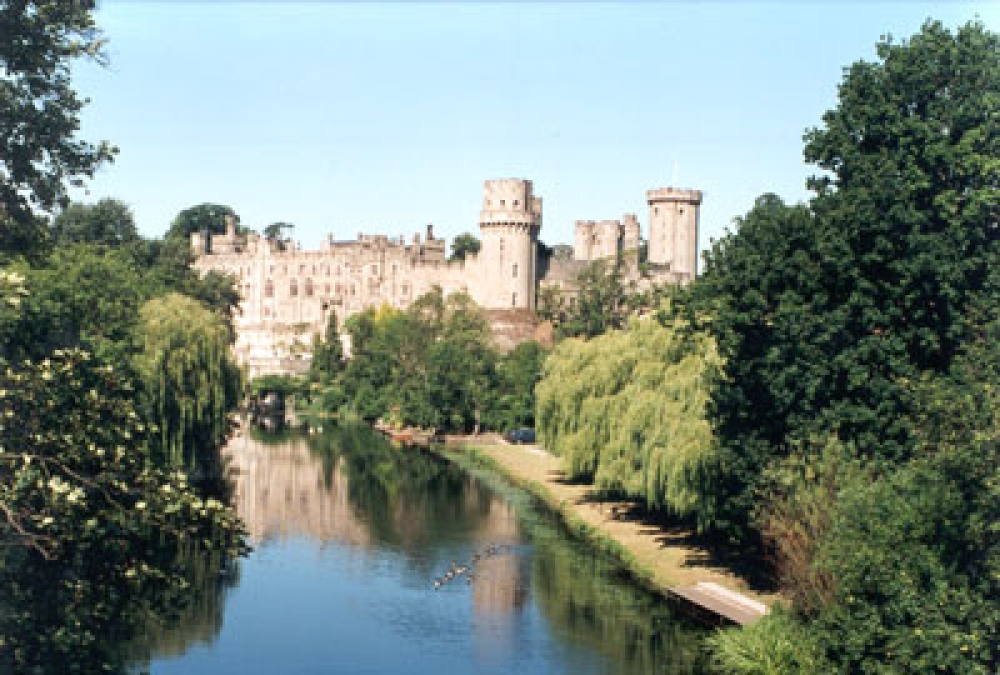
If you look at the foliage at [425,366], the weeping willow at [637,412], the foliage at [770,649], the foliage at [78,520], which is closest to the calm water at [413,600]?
the foliage at [770,649]

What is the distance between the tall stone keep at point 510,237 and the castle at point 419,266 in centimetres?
7

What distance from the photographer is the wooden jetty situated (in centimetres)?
2603

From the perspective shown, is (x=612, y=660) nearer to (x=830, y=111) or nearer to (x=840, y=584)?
(x=840, y=584)

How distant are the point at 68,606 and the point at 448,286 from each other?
284 ft

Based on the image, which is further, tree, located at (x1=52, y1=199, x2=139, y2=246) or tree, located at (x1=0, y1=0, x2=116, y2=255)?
tree, located at (x1=52, y1=199, x2=139, y2=246)

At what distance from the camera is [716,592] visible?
2833 cm

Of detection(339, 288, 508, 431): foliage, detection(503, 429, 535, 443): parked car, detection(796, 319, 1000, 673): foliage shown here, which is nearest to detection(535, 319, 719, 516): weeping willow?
detection(796, 319, 1000, 673): foliage

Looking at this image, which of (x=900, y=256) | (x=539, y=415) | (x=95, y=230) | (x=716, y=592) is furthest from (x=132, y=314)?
(x=95, y=230)

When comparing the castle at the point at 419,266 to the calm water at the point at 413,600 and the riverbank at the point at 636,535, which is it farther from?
the calm water at the point at 413,600

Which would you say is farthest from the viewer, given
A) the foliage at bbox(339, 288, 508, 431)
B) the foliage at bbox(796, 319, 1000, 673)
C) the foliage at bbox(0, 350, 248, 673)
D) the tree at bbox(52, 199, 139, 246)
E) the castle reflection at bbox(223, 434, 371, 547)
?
the tree at bbox(52, 199, 139, 246)

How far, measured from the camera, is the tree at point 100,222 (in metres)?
90.2

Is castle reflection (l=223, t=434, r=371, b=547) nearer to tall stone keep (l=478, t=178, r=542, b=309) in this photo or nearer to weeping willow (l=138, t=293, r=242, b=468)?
weeping willow (l=138, t=293, r=242, b=468)

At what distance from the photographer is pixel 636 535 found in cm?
3550

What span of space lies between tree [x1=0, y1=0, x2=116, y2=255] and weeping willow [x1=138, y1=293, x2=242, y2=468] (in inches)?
846
